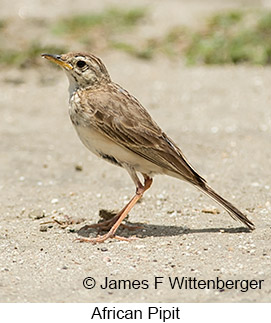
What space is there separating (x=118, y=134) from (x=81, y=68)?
2.65 ft

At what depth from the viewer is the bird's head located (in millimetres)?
6680

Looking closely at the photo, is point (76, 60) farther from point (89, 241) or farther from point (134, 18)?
point (134, 18)

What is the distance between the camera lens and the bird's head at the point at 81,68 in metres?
6.68

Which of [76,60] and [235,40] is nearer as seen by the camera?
[76,60]

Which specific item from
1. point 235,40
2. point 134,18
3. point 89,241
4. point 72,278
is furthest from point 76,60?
point 134,18

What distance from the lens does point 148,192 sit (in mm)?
8039

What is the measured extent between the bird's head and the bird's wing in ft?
0.58

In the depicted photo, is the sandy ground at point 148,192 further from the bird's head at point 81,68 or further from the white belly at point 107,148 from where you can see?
the bird's head at point 81,68

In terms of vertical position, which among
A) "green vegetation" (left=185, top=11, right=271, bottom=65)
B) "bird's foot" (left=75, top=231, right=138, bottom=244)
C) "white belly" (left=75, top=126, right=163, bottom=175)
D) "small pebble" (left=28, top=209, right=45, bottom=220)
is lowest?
"bird's foot" (left=75, top=231, right=138, bottom=244)

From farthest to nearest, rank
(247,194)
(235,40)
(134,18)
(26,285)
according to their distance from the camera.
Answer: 1. (134,18)
2. (235,40)
3. (247,194)
4. (26,285)

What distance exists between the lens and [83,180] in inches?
336

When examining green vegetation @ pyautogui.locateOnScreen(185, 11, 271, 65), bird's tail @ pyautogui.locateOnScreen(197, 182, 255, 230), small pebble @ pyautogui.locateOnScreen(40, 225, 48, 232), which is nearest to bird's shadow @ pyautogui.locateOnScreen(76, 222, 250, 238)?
bird's tail @ pyautogui.locateOnScreen(197, 182, 255, 230)

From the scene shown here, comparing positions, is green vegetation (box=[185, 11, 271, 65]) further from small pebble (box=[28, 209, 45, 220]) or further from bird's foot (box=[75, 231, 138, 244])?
bird's foot (box=[75, 231, 138, 244])

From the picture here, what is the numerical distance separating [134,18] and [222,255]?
9721 millimetres
